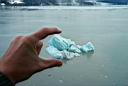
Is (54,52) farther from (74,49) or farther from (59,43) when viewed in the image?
(74,49)

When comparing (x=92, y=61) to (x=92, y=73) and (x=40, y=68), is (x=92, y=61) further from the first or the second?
(x=40, y=68)

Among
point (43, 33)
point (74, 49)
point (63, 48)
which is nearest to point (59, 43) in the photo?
point (63, 48)

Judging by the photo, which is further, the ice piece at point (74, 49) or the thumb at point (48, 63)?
the ice piece at point (74, 49)

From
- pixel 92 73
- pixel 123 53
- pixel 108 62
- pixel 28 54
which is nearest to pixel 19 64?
pixel 28 54

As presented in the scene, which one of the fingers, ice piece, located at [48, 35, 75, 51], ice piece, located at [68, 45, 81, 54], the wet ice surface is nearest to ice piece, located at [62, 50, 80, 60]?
the wet ice surface

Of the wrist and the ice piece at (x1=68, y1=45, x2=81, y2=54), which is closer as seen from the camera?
the wrist

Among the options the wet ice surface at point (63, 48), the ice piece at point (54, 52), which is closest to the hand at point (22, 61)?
the ice piece at point (54, 52)

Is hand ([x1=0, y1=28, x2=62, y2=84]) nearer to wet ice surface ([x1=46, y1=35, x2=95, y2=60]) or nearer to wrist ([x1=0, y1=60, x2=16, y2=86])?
wrist ([x1=0, y1=60, x2=16, y2=86])

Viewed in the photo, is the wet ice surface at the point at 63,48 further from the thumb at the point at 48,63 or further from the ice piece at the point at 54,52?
the thumb at the point at 48,63
